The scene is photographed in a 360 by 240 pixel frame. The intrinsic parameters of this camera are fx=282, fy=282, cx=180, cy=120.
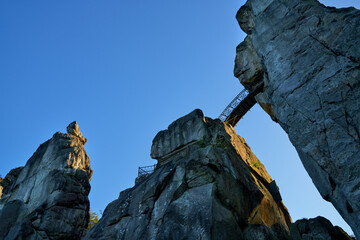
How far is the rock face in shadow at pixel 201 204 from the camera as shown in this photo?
40.2ft

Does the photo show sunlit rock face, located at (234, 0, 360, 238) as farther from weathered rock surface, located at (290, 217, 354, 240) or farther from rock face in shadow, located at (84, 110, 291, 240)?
rock face in shadow, located at (84, 110, 291, 240)

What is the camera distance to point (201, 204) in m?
12.7

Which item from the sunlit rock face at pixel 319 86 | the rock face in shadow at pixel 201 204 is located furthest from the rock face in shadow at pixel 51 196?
the sunlit rock face at pixel 319 86

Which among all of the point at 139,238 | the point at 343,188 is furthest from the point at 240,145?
the point at 343,188

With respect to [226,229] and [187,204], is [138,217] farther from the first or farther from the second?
[226,229]

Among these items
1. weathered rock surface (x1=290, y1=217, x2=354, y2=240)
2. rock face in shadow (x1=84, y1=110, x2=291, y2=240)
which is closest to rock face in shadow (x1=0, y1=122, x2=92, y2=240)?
rock face in shadow (x1=84, y1=110, x2=291, y2=240)

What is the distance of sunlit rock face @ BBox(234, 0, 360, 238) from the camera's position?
9141 mm

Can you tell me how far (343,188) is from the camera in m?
8.78

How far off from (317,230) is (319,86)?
18.4 ft

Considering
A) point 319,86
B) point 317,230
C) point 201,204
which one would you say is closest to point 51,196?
point 201,204

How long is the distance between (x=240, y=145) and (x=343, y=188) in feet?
39.2

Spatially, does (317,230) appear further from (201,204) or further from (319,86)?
(319,86)

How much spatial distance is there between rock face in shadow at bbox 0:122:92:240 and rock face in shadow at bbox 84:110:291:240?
4.51m

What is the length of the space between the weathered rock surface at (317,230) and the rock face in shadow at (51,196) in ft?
48.8
